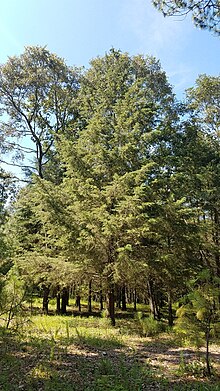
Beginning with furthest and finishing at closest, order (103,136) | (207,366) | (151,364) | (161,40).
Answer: (103,136)
(161,40)
(151,364)
(207,366)

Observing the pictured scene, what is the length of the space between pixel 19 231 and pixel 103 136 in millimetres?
7299

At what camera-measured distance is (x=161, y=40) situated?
956 centimetres

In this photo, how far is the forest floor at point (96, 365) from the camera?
15.8ft

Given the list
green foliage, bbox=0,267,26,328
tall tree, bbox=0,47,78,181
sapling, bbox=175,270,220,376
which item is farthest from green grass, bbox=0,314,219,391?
tall tree, bbox=0,47,78,181

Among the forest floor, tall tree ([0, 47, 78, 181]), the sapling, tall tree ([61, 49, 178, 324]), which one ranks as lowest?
the forest floor

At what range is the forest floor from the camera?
15.8 ft

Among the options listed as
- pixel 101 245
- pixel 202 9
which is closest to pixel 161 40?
pixel 202 9

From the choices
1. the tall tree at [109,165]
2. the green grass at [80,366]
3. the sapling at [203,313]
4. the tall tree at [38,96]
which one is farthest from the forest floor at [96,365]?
the tall tree at [38,96]

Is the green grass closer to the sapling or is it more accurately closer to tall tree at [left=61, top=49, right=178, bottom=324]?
the sapling

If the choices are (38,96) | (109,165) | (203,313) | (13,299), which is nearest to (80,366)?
(13,299)

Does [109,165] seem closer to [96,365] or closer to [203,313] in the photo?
[203,313]

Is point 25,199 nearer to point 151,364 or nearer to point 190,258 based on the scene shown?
point 190,258

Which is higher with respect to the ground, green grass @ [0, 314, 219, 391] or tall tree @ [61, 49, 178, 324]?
tall tree @ [61, 49, 178, 324]

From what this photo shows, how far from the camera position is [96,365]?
5754mm
